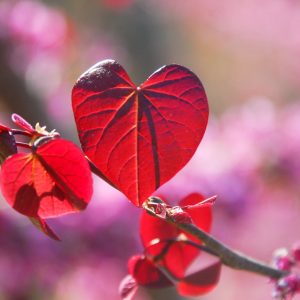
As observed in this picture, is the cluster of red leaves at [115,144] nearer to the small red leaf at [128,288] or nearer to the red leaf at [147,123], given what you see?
the red leaf at [147,123]

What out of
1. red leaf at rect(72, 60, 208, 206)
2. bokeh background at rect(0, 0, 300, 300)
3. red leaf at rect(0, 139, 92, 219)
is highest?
red leaf at rect(72, 60, 208, 206)

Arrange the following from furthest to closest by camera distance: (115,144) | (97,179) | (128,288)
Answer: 1. (97,179)
2. (128,288)
3. (115,144)

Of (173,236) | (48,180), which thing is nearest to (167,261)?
(173,236)

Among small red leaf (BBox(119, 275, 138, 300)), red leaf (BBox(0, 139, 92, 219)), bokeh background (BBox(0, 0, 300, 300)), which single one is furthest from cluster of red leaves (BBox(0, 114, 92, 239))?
bokeh background (BBox(0, 0, 300, 300))

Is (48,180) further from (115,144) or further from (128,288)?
(128,288)

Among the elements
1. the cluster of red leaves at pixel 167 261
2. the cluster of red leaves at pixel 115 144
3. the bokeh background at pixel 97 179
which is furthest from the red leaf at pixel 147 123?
the bokeh background at pixel 97 179

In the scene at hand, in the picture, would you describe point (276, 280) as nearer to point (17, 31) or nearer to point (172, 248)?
point (172, 248)

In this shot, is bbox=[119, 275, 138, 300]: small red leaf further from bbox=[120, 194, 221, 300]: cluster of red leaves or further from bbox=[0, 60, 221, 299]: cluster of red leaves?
bbox=[0, 60, 221, 299]: cluster of red leaves
